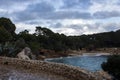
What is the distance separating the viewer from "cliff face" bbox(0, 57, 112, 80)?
91.6 ft

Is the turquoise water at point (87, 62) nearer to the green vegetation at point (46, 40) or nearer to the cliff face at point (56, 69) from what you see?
the green vegetation at point (46, 40)

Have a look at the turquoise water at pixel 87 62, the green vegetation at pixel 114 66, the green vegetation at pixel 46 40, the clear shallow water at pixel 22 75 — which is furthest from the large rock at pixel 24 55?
the clear shallow water at pixel 22 75

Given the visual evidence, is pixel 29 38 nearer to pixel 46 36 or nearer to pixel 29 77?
pixel 46 36

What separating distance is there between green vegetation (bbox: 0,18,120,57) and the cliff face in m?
25.4

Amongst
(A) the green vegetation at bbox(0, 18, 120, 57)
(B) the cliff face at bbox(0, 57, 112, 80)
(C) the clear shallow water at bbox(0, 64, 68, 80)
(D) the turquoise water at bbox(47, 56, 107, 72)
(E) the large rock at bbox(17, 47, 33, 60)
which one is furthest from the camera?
(A) the green vegetation at bbox(0, 18, 120, 57)

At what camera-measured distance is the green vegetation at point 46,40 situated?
91125 mm

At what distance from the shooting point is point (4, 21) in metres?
114

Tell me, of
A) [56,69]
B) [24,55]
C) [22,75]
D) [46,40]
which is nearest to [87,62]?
[24,55]

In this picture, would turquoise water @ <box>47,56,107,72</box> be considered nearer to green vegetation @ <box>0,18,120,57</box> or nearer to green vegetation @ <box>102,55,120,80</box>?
green vegetation @ <box>0,18,120,57</box>

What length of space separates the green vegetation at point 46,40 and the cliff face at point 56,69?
25.4 metres

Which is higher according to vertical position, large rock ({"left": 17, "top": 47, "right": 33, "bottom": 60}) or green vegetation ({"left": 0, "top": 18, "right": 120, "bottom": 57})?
green vegetation ({"left": 0, "top": 18, "right": 120, "bottom": 57})

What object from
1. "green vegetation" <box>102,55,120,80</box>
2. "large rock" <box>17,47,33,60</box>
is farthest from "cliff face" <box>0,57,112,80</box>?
"large rock" <box>17,47,33,60</box>

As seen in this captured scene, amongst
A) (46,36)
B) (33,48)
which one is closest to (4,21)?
(33,48)

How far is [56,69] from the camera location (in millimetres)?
28969
